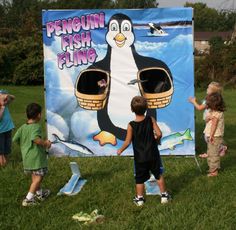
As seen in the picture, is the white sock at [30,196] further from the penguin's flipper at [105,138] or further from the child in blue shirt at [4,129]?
the penguin's flipper at [105,138]

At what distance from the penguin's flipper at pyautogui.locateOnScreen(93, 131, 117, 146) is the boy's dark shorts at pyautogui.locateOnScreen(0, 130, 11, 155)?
4.99 feet

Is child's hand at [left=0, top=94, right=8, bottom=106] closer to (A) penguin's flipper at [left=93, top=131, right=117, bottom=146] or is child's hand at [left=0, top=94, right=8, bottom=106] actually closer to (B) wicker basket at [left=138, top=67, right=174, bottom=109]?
(A) penguin's flipper at [left=93, top=131, right=117, bottom=146]

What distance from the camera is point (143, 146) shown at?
588cm

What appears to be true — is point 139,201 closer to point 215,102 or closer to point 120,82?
point 215,102

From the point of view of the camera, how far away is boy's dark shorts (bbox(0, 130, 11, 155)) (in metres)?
8.32

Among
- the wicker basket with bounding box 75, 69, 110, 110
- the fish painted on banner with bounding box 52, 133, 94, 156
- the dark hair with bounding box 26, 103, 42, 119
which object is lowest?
the fish painted on banner with bounding box 52, 133, 94, 156

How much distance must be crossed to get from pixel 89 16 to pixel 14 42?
961 inches

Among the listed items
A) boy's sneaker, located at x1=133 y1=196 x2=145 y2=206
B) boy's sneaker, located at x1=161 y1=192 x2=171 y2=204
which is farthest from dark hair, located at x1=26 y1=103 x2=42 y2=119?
boy's sneaker, located at x1=161 y1=192 x2=171 y2=204

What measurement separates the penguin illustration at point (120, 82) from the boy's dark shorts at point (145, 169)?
2614mm

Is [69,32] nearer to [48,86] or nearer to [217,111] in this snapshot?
[48,86]

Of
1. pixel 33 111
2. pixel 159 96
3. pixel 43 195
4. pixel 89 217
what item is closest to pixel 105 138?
pixel 159 96

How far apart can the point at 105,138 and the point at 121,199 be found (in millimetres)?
2664

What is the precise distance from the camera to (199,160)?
835 centimetres

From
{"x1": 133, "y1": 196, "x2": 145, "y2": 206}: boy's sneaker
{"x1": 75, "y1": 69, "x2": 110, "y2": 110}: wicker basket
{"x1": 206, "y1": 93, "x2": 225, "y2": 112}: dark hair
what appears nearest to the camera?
{"x1": 133, "y1": 196, "x2": 145, "y2": 206}: boy's sneaker
